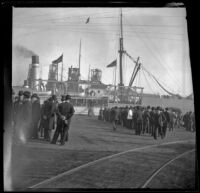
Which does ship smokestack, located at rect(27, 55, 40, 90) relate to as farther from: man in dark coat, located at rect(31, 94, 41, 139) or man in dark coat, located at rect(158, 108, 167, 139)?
man in dark coat, located at rect(158, 108, 167, 139)

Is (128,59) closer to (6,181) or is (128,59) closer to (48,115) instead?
(48,115)

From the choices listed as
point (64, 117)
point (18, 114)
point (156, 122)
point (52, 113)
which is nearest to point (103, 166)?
point (64, 117)

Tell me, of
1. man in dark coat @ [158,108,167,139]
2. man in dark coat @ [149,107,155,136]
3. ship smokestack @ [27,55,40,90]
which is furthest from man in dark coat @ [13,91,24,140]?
man in dark coat @ [158,108,167,139]

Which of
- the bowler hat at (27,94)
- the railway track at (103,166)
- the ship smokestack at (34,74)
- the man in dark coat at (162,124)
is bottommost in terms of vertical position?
the railway track at (103,166)

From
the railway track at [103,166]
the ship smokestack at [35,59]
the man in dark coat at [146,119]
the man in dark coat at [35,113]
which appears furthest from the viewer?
the man in dark coat at [146,119]

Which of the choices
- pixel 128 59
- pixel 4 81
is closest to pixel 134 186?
pixel 128 59

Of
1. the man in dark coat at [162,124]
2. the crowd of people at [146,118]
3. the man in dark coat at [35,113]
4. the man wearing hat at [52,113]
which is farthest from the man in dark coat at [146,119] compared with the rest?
the man in dark coat at [35,113]

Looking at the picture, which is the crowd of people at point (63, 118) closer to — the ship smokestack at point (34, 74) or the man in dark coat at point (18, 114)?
the man in dark coat at point (18, 114)
